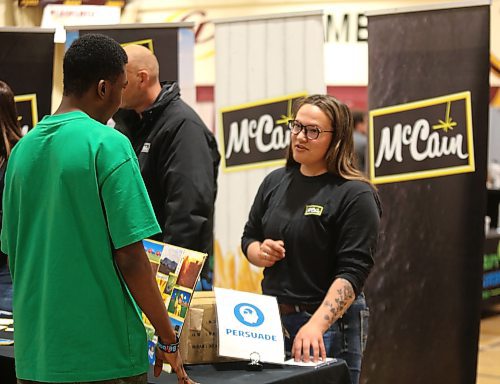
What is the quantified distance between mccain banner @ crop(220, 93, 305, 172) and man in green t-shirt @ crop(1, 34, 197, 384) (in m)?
2.43

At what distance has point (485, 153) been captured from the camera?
3.70 meters

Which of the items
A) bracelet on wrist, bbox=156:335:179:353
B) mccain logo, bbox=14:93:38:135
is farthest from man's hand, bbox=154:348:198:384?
mccain logo, bbox=14:93:38:135

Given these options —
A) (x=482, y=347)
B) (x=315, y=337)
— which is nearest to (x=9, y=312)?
(x=315, y=337)

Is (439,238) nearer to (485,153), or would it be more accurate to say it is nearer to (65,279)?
(485,153)

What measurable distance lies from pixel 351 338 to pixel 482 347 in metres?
3.59

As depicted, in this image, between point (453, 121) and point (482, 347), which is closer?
point (453, 121)

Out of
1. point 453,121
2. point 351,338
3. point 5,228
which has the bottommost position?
point 351,338

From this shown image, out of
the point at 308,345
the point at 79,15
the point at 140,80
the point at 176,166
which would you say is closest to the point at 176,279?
the point at 308,345

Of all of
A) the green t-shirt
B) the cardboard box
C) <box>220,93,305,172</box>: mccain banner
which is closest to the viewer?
the green t-shirt

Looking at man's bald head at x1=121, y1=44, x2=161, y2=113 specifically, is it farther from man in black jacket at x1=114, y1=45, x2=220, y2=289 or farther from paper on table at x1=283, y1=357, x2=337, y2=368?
paper on table at x1=283, y1=357, x2=337, y2=368

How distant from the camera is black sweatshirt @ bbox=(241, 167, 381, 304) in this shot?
2412mm

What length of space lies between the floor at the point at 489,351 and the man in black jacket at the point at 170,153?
8.37ft

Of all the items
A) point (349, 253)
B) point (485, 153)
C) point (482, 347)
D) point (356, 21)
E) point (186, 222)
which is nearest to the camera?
point (349, 253)

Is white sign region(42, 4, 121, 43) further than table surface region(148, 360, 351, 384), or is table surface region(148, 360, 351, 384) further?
white sign region(42, 4, 121, 43)
